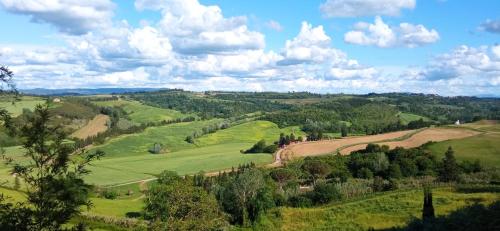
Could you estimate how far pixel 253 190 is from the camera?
93500mm

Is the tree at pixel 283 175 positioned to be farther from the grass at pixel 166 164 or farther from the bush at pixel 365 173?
the grass at pixel 166 164

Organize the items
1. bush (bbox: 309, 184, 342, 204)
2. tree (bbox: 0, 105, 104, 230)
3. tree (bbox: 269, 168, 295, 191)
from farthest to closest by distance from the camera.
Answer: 1. tree (bbox: 269, 168, 295, 191)
2. bush (bbox: 309, 184, 342, 204)
3. tree (bbox: 0, 105, 104, 230)

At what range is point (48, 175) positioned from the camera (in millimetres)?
21375

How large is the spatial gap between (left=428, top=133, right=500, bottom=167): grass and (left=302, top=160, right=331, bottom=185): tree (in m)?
28.3

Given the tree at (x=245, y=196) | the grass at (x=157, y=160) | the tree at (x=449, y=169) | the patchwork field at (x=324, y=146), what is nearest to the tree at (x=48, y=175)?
the tree at (x=245, y=196)

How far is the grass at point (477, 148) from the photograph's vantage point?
114312mm

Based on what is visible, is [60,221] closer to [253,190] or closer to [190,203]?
[190,203]

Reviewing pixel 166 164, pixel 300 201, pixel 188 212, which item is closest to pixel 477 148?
pixel 300 201

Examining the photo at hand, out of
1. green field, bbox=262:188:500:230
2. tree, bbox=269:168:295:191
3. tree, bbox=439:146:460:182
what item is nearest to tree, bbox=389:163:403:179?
tree, bbox=439:146:460:182

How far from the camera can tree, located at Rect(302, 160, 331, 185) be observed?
122 m

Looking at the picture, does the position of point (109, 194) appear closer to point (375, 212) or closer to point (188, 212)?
point (375, 212)

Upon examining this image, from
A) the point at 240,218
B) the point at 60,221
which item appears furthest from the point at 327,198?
the point at 60,221

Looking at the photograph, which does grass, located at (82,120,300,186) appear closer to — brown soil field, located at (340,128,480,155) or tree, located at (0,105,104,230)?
brown soil field, located at (340,128,480,155)

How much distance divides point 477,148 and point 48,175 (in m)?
123
